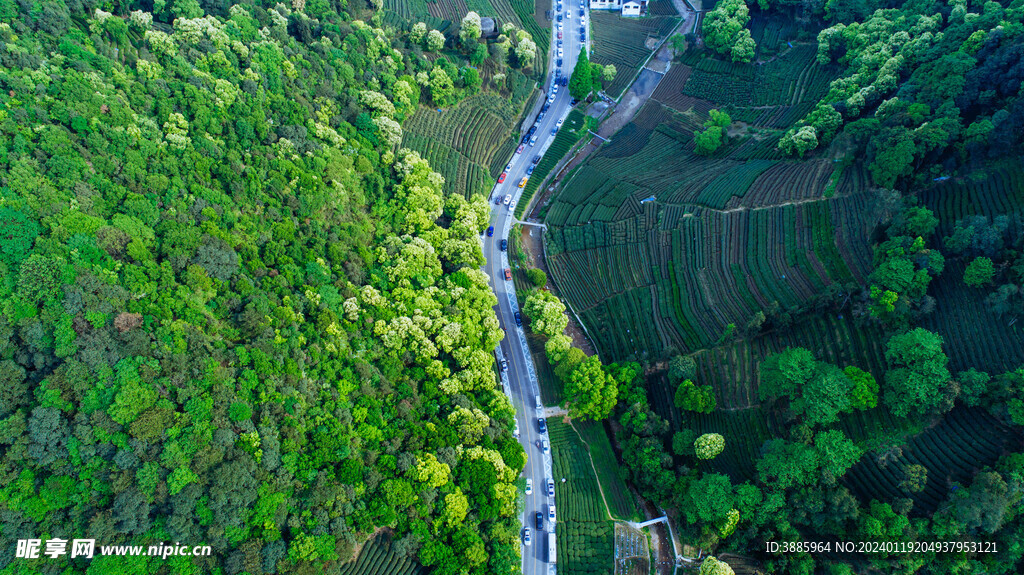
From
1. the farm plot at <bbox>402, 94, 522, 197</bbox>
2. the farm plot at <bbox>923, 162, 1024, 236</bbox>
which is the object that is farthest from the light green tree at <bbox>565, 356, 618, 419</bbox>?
the farm plot at <bbox>923, 162, 1024, 236</bbox>

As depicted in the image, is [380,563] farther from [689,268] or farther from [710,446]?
[689,268]

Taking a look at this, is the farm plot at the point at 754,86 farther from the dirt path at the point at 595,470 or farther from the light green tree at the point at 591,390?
the dirt path at the point at 595,470

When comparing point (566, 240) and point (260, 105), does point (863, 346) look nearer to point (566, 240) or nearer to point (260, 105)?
point (566, 240)

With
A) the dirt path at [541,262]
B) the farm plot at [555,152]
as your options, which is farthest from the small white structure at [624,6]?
the dirt path at [541,262]

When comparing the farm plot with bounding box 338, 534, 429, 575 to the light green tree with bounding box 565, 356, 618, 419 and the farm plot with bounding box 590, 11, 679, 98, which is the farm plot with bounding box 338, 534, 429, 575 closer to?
the light green tree with bounding box 565, 356, 618, 419

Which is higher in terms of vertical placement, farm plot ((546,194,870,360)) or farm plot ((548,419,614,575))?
farm plot ((546,194,870,360))
